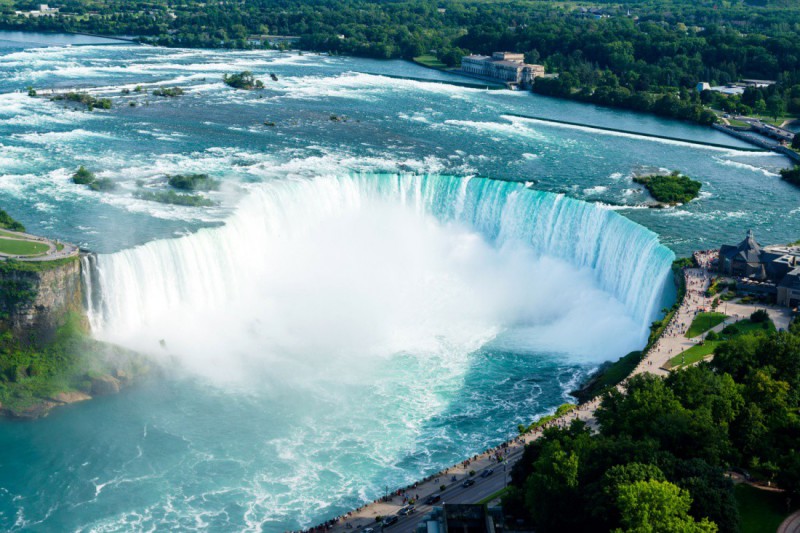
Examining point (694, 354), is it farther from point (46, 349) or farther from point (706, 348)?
point (46, 349)

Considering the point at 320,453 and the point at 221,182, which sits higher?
the point at 221,182

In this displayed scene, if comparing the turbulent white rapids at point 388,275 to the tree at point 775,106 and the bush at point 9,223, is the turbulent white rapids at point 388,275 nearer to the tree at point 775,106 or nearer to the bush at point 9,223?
the bush at point 9,223

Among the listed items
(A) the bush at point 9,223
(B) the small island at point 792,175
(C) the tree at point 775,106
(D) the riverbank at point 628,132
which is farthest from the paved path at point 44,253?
(C) the tree at point 775,106

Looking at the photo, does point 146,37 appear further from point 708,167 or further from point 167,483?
point 167,483

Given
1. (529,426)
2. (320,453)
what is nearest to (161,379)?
(320,453)

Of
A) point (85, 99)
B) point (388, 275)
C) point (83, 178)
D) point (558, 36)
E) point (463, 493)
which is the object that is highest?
point (558, 36)

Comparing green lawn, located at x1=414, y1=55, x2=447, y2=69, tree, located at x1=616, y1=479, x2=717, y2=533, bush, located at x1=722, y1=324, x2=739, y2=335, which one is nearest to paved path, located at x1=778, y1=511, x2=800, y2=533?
tree, located at x1=616, y1=479, x2=717, y2=533

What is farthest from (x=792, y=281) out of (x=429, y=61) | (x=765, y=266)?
(x=429, y=61)
